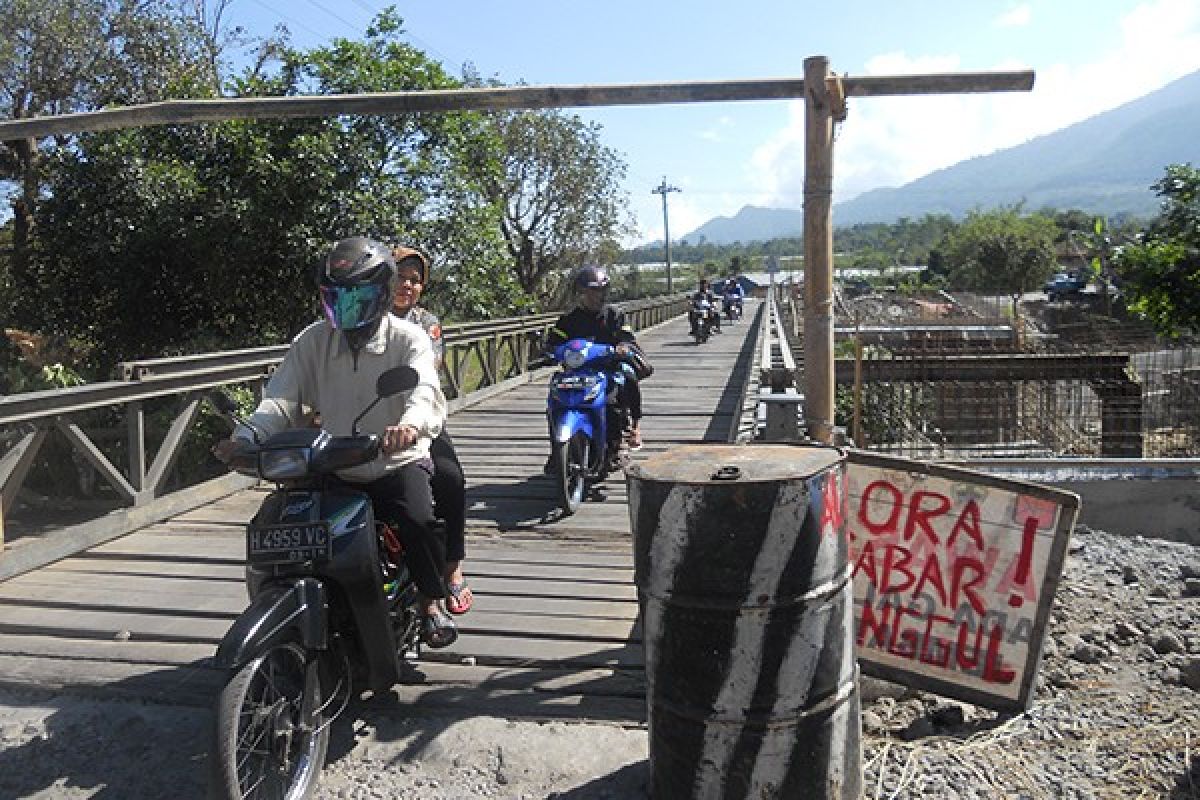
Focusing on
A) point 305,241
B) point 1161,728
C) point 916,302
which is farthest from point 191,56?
point 916,302

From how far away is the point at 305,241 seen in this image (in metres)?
12.5

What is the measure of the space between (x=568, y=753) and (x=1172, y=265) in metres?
13.7

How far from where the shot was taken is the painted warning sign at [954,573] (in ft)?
12.3

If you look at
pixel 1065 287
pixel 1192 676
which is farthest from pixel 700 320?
pixel 1065 287

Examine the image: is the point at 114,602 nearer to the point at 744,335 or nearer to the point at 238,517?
the point at 238,517

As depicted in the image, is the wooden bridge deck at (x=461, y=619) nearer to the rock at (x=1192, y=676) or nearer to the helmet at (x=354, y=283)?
the helmet at (x=354, y=283)

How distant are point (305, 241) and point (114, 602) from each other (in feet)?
27.5

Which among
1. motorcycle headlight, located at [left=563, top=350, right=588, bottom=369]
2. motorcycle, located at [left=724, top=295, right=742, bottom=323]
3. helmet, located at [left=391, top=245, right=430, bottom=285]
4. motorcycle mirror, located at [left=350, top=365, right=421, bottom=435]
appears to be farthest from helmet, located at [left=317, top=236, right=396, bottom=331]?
motorcycle, located at [left=724, top=295, right=742, bottom=323]

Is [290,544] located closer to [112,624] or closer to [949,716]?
[112,624]

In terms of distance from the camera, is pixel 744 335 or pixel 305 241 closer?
pixel 305 241

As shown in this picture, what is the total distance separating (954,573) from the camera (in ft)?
12.7

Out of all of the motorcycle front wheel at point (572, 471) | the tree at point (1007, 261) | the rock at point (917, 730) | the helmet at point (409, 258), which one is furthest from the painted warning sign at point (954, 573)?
the tree at point (1007, 261)

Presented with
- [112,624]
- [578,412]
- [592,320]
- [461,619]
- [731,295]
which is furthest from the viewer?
[731,295]

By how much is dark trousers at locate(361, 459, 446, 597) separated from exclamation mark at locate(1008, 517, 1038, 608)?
215 cm
